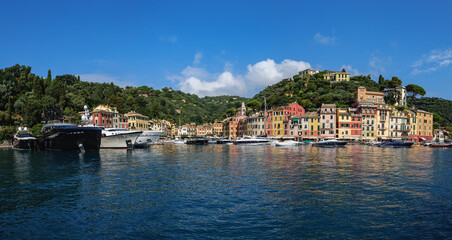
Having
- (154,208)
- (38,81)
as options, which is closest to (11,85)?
(38,81)

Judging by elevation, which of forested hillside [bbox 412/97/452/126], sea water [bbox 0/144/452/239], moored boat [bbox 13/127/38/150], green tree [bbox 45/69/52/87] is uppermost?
green tree [bbox 45/69/52/87]

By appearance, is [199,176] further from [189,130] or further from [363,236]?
[189,130]

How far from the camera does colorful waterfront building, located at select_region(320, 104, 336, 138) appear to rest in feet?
338

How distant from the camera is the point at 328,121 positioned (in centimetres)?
10331

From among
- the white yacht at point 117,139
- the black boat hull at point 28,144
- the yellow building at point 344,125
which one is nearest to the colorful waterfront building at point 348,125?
the yellow building at point 344,125

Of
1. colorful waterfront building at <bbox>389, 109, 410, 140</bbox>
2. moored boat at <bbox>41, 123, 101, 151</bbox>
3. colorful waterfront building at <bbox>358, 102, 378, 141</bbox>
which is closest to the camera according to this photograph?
moored boat at <bbox>41, 123, 101, 151</bbox>

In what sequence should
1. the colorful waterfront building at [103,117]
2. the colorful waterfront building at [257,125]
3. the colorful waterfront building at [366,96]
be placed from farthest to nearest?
the colorful waterfront building at [366,96] → the colorful waterfront building at [257,125] → the colorful waterfront building at [103,117]

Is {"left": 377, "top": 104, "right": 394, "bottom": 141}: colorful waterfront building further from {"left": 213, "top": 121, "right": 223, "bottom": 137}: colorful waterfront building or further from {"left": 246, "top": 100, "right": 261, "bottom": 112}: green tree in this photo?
{"left": 213, "top": 121, "right": 223, "bottom": 137}: colorful waterfront building

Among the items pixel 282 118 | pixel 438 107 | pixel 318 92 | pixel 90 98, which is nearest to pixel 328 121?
pixel 282 118

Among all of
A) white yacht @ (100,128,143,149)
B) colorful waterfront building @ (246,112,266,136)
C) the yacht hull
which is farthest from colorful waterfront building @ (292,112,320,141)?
the yacht hull

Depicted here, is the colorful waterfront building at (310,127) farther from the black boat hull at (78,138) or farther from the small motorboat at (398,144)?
the black boat hull at (78,138)

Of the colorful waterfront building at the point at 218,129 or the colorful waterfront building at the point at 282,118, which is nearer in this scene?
the colorful waterfront building at the point at 282,118

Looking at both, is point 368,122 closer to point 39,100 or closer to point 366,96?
point 366,96

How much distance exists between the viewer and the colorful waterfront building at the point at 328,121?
103m
